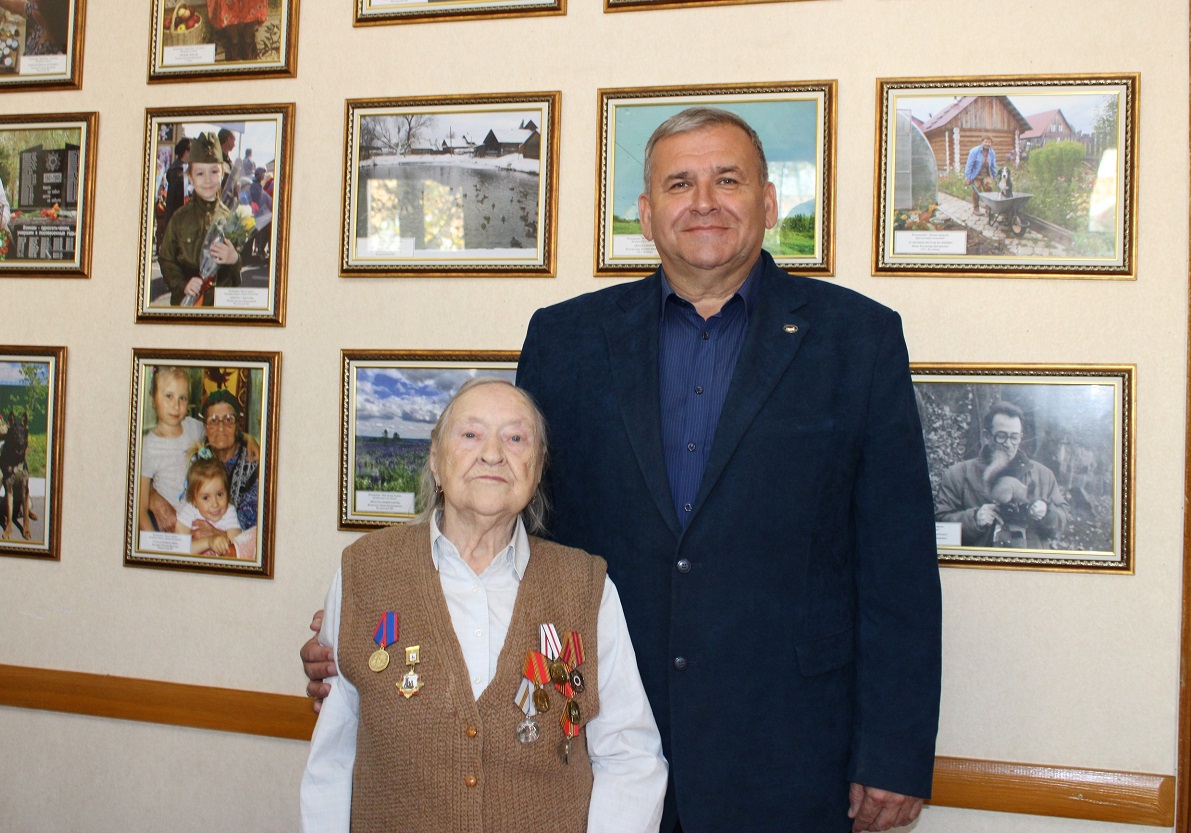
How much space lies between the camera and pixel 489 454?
157cm

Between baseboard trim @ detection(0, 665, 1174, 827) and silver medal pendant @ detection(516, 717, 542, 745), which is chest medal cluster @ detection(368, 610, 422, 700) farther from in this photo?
baseboard trim @ detection(0, 665, 1174, 827)

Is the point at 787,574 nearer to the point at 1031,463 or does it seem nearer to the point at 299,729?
the point at 1031,463

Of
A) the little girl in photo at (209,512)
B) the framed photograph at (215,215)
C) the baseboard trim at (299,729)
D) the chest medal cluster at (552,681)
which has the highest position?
the framed photograph at (215,215)

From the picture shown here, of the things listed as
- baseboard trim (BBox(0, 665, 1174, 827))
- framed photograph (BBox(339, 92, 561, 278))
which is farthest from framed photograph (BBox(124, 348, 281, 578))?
framed photograph (BBox(339, 92, 561, 278))

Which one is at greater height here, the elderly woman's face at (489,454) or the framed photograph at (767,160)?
the framed photograph at (767,160)

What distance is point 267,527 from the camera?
2.57 meters

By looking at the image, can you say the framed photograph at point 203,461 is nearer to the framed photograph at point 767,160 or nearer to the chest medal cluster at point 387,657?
the framed photograph at point 767,160

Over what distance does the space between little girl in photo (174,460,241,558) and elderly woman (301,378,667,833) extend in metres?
1.09

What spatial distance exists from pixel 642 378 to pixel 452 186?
1002 mm

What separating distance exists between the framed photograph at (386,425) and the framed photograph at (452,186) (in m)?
0.25

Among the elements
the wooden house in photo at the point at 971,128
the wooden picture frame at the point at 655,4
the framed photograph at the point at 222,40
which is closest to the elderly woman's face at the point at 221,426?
the framed photograph at the point at 222,40

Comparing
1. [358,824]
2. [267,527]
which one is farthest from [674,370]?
[267,527]

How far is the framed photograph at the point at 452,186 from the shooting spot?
244cm

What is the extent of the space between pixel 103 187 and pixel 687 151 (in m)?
1.85
